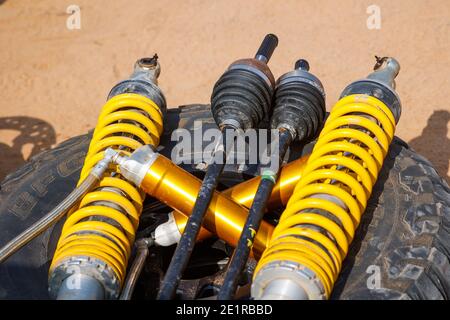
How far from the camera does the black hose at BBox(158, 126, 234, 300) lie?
2111 millimetres

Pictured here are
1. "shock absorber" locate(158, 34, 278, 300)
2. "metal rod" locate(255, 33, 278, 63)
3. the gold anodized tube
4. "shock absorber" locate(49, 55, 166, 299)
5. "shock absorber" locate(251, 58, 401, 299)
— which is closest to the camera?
"shock absorber" locate(251, 58, 401, 299)

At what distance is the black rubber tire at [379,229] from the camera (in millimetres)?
2320

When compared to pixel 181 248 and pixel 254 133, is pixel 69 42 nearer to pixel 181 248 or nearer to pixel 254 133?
pixel 254 133

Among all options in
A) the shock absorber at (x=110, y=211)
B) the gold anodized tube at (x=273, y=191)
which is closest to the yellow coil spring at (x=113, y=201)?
the shock absorber at (x=110, y=211)

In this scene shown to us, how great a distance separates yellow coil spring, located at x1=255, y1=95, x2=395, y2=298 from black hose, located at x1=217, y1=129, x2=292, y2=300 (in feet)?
0.19

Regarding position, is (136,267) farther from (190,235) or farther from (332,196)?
(332,196)

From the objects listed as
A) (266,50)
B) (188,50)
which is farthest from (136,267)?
(188,50)

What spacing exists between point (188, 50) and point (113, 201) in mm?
2895

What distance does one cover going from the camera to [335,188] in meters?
2.35

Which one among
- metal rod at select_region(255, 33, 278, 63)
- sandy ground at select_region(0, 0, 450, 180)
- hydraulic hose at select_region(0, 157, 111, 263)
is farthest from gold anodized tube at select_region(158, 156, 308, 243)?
sandy ground at select_region(0, 0, 450, 180)

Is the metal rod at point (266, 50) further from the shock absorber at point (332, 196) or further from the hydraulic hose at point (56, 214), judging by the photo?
the hydraulic hose at point (56, 214)

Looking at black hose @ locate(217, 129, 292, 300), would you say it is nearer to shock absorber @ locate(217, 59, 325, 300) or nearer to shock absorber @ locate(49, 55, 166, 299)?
shock absorber @ locate(217, 59, 325, 300)
